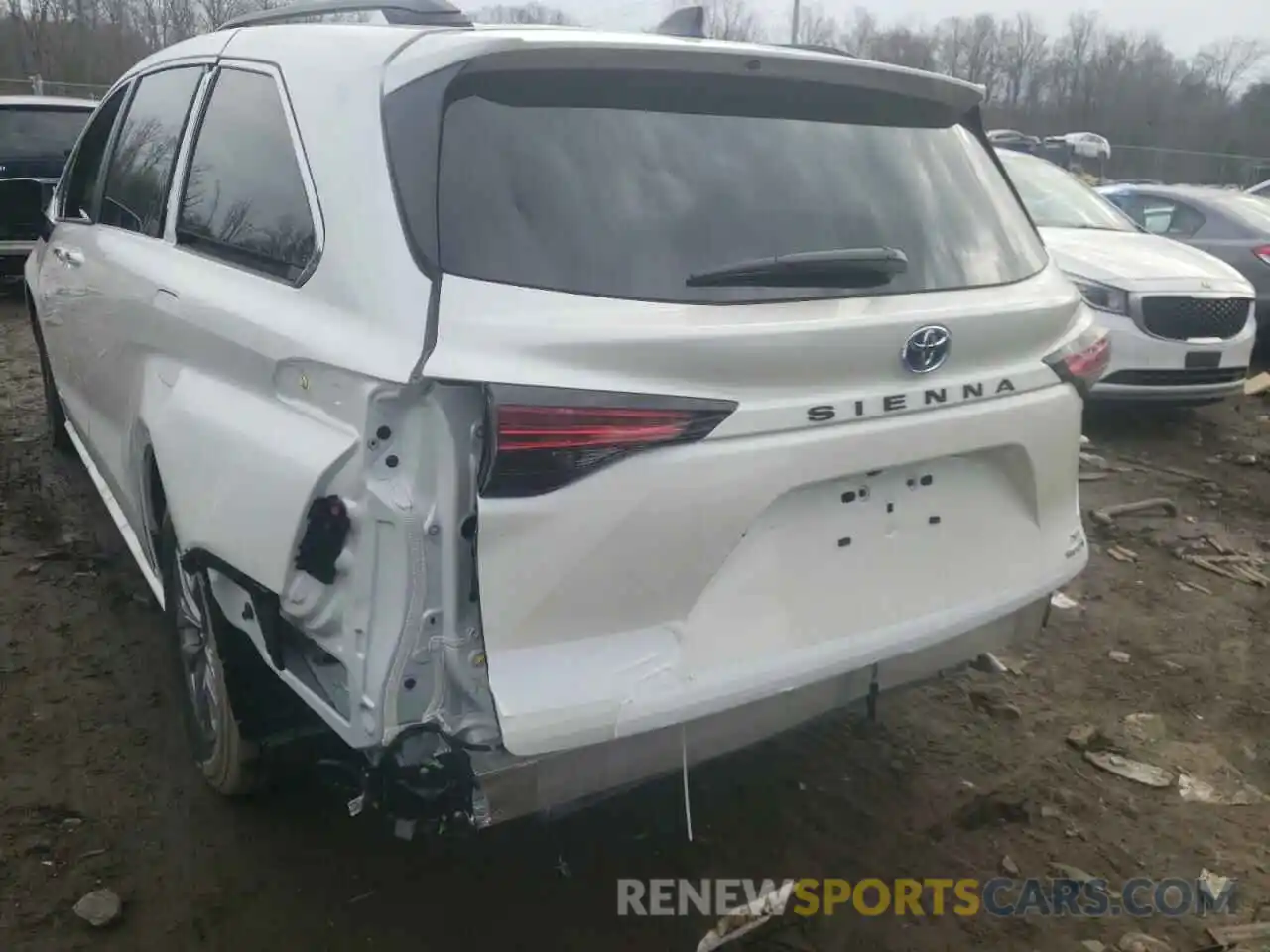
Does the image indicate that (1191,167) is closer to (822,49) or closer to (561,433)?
(822,49)

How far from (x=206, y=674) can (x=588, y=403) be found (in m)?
1.65

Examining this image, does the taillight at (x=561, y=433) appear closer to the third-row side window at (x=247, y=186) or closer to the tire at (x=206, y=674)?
the third-row side window at (x=247, y=186)

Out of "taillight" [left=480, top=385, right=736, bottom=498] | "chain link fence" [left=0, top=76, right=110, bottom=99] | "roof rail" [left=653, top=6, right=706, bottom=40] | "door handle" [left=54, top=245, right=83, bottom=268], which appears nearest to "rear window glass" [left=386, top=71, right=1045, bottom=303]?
"taillight" [left=480, top=385, right=736, bottom=498]

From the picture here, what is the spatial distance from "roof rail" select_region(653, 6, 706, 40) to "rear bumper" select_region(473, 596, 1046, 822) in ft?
5.95

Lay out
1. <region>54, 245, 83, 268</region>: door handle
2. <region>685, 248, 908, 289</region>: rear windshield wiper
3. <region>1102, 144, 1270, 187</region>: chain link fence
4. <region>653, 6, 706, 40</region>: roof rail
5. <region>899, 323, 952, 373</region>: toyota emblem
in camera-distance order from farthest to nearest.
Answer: <region>1102, 144, 1270, 187</region>: chain link fence < <region>54, 245, 83, 268</region>: door handle < <region>653, 6, 706, 40</region>: roof rail < <region>899, 323, 952, 373</region>: toyota emblem < <region>685, 248, 908, 289</region>: rear windshield wiper

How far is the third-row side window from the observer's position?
2.57m

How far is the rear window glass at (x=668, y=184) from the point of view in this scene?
2180mm

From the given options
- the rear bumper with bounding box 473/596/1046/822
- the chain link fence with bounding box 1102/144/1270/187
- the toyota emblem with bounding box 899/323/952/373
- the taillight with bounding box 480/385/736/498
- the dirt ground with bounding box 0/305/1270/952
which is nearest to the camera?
the taillight with bounding box 480/385/736/498

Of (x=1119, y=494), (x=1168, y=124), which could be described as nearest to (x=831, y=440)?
(x=1119, y=494)

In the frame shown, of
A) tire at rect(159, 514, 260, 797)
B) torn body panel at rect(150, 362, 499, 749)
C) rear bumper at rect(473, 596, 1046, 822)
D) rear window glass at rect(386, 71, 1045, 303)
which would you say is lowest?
tire at rect(159, 514, 260, 797)

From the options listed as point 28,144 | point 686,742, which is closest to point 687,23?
point 686,742

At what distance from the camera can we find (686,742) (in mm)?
2293

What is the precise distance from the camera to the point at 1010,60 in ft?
171

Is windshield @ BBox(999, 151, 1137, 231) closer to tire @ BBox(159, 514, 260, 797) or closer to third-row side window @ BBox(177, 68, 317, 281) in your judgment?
third-row side window @ BBox(177, 68, 317, 281)
